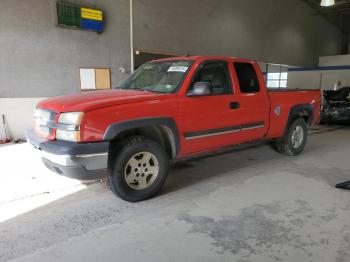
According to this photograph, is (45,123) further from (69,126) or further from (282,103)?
(282,103)

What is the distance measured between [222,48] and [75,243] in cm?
1171

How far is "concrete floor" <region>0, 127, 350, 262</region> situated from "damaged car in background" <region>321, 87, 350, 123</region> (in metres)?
5.87

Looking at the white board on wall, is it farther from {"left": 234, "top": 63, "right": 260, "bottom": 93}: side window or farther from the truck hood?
{"left": 234, "top": 63, "right": 260, "bottom": 93}: side window

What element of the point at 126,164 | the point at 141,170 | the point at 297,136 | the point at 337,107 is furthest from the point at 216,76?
the point at 337,107

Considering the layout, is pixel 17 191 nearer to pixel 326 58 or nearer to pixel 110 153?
pixel 110 153

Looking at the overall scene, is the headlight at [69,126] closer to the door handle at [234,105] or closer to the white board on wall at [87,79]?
the door handle at [234,105]

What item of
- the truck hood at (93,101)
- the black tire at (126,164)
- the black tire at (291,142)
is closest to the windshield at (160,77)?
the truck hood at (93,101)

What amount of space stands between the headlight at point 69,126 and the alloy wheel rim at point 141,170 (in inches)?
27.2

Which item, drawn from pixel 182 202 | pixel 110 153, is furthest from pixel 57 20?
pixel 182 202

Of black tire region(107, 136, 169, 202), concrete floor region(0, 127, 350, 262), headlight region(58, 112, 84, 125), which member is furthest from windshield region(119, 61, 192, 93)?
concrete floor region(0, 127, 350, 262)

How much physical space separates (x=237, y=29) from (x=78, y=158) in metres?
12.3

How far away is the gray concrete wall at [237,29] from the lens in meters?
10.4

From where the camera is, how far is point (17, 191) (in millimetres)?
3959

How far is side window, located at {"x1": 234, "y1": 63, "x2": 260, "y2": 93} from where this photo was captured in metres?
4.48
